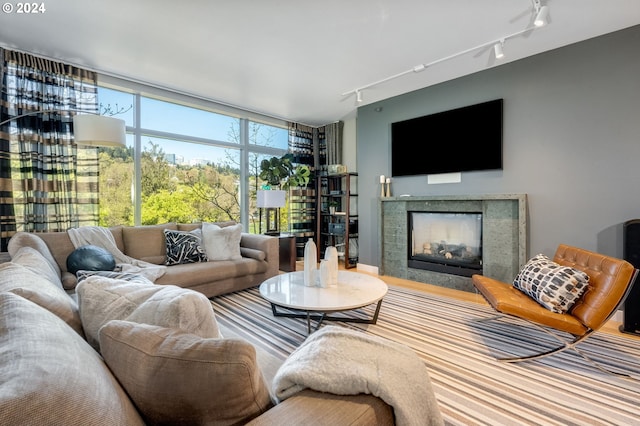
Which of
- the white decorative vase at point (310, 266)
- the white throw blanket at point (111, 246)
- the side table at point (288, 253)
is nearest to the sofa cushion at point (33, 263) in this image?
the white throw blanket at point (111, 246)

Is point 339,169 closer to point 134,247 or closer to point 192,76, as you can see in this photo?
point 192,76

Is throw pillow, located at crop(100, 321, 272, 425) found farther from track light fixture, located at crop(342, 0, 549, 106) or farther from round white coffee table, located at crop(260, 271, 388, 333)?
track light fixture, located at crop(342, 0, 549, 106)

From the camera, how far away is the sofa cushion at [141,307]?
2.86 ft

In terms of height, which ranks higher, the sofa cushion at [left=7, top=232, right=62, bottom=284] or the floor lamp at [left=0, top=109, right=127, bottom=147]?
the floor lamp at [left=0, top=109, right=127, bottom=147]

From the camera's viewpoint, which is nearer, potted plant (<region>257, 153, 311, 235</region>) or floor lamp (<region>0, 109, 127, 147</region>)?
floor lamp (<region>0, 109, 127, 147</region>)

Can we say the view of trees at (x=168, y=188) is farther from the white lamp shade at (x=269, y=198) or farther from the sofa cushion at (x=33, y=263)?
the sofa cushion at (x=33, y=263)

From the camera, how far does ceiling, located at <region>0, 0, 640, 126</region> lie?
236cm

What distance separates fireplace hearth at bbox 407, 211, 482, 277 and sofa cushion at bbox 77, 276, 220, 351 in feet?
11.5

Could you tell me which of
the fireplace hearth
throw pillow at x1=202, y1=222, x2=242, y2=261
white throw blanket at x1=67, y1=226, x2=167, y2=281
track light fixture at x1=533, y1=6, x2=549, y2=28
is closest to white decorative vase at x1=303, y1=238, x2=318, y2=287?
throw pillow at x1=202, y1=222, x2=242, y2=261

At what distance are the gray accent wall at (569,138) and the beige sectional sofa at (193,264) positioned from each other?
2.55m

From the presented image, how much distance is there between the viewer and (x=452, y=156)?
3.83m

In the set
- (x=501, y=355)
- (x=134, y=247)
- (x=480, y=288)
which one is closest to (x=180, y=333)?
(x=501, y=355)

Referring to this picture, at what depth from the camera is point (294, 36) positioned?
274 cm

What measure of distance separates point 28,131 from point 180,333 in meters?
3.70
